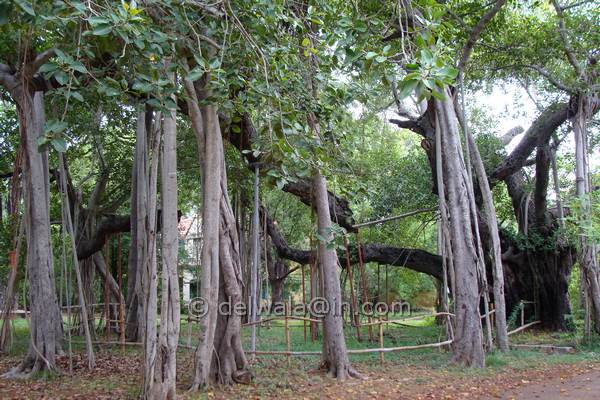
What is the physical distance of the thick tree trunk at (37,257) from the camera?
5336mm

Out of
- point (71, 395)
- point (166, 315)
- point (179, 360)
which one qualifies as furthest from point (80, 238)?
point (166, 315)

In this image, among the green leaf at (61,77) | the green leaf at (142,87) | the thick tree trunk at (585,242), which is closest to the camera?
the green leaf at (61,77)

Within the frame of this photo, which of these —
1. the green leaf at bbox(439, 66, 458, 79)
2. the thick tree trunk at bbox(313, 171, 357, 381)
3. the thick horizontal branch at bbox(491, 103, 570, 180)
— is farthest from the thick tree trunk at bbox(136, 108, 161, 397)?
the thick horizontal branch at bbox(491, 103, 570, 180)

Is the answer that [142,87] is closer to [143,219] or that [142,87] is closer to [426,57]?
[426,57]

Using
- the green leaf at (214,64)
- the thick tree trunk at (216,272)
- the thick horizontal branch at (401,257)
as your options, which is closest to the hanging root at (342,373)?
the thick tree trunk at (216,272)

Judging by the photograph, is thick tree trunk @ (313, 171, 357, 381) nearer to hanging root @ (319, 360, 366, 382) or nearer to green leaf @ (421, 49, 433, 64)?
hanging root @ (319, 360, 366, 382)

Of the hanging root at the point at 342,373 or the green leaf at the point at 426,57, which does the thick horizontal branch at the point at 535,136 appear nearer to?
the hanging root at the point at 342,373

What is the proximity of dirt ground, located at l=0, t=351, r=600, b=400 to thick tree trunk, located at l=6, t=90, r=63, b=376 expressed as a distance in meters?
0.31

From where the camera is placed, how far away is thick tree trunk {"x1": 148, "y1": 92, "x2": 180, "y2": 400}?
13.1 feet

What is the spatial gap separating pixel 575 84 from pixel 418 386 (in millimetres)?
5212

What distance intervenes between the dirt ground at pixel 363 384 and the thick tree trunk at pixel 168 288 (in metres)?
0.38

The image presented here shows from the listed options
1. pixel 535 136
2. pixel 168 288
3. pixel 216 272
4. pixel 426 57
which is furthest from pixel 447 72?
pixel 535 136

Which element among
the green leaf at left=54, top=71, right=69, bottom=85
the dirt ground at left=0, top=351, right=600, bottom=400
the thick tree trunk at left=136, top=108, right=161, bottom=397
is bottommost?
the dirt ground at left=0, top=351, right=600, bottom=400

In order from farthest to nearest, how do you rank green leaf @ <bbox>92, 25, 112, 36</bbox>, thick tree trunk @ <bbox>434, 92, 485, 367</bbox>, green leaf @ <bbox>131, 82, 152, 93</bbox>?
thick tree trunk @ <bbox>434, 92, 485, 367</bbox>
green leaf @ <bbox>131, 82, 152, 93</bbox>
green leaf @ <bbox>92, 25, 112, 36</bbox>
